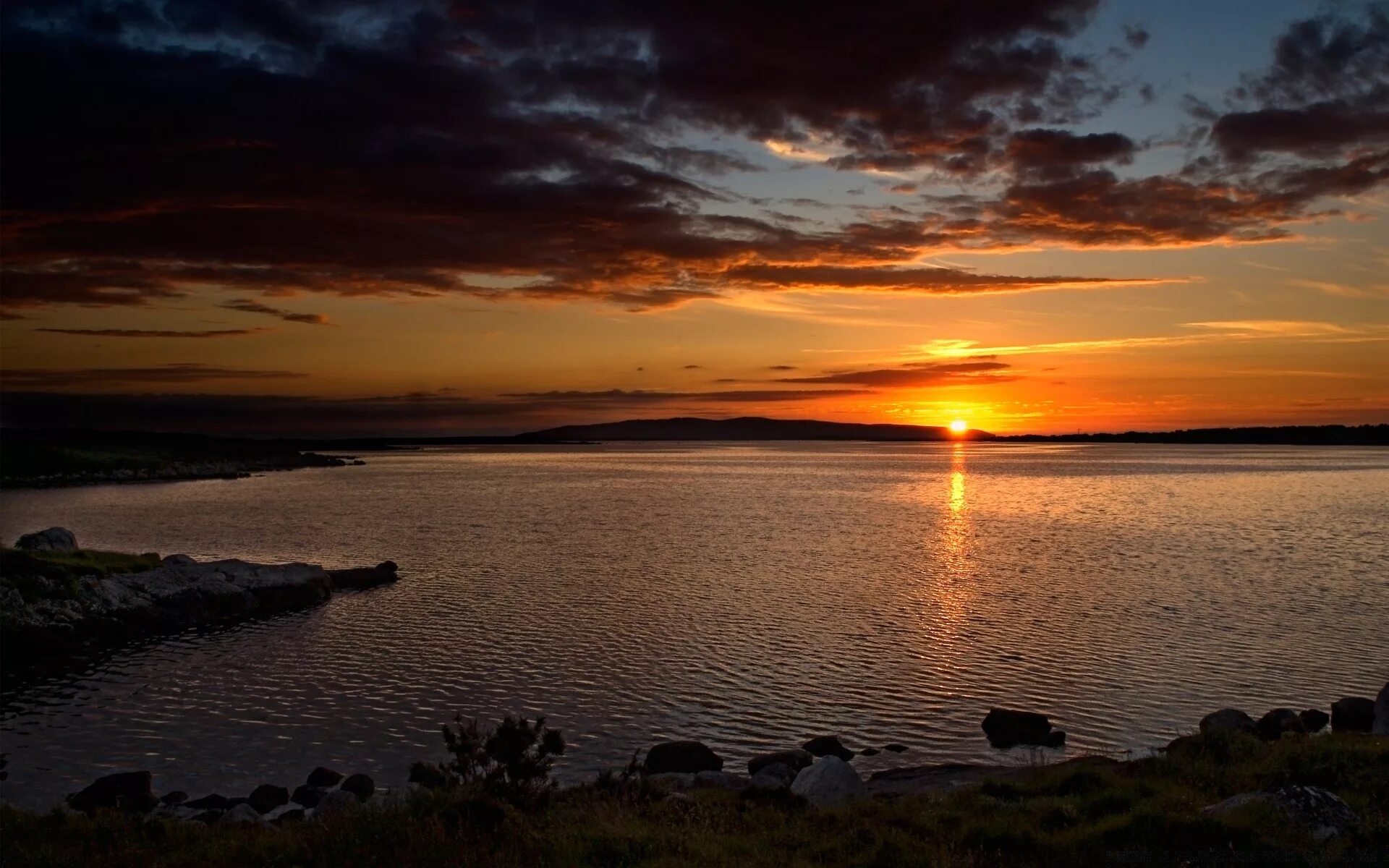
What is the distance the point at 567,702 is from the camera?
27.5 meters

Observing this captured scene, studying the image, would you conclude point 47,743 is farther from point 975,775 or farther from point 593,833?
point 975,775

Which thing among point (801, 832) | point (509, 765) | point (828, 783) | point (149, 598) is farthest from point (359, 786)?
point (149, 598)

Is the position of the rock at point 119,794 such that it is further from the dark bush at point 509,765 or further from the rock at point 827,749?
the rock at point 827,749

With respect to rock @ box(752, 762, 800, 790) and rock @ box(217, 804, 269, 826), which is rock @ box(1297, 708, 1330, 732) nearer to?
rock @ box(752, 762, 800, 790)

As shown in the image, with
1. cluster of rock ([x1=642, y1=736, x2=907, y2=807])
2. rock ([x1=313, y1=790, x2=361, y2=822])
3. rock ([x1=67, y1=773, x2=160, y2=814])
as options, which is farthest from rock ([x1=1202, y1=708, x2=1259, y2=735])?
rock ([x1=67, y1=773, x2=160, y2=814])

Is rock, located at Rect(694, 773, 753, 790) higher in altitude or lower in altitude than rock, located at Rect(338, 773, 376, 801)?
higher

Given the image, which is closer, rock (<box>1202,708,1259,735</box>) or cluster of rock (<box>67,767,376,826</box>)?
cluster of rock (<box>67,767,376,826</box>)

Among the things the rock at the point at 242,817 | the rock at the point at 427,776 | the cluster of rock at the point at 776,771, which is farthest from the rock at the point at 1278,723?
the rock at the point at 242,817

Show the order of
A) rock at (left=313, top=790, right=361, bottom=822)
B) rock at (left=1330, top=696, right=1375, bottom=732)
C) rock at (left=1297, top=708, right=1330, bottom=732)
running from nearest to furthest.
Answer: rock at (left=313, top=790, right=361, bottom=822) → rock at (left=1297, top=708, right=1330, bottom=732) → rock at (left=1330, top=696, right=1375, bottom=732)

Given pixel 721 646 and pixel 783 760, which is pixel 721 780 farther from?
pixel 721 646

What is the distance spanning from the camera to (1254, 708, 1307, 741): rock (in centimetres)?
2170

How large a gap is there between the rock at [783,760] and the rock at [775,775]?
0.28 metres

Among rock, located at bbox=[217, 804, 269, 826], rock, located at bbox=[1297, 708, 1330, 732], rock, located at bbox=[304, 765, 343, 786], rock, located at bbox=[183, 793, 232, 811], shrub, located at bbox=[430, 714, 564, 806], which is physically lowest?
Result: rock, located at bbox=[183, 793, 232, 811]

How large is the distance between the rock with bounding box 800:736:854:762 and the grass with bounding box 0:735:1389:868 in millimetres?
5660
